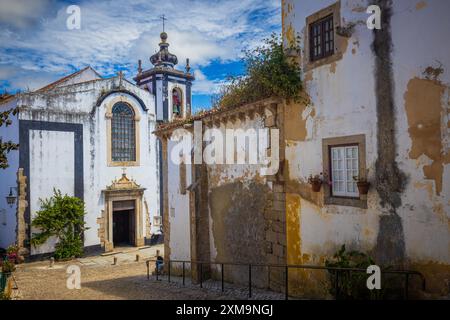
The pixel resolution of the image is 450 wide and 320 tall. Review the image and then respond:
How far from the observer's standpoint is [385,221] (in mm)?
6777

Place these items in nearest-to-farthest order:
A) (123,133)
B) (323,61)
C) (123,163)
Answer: (323,61) → (123,163) → (123,133)

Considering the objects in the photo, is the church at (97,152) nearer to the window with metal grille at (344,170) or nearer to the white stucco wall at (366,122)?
the white stucco wall at (366,122)

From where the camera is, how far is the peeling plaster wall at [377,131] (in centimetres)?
603

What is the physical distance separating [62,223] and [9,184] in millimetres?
3442

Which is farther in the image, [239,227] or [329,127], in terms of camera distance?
[239,227]

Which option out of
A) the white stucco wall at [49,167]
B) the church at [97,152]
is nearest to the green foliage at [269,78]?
the church at [97,152]

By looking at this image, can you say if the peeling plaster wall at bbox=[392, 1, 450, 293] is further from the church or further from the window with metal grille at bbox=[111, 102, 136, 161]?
the window with metal grille at bbox=[111, 102, 136, 161]

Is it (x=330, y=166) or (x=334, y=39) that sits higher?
(x=334, y=39)

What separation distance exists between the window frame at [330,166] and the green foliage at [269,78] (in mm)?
1495

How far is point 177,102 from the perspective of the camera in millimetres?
25219

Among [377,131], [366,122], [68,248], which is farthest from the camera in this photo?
[68,248]

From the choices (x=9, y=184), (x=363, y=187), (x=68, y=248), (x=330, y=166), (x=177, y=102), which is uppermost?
(x=177, y=102)

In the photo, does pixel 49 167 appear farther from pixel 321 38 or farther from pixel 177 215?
pixel 321 38

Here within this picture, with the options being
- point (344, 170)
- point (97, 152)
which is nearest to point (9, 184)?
point (97, 152)
